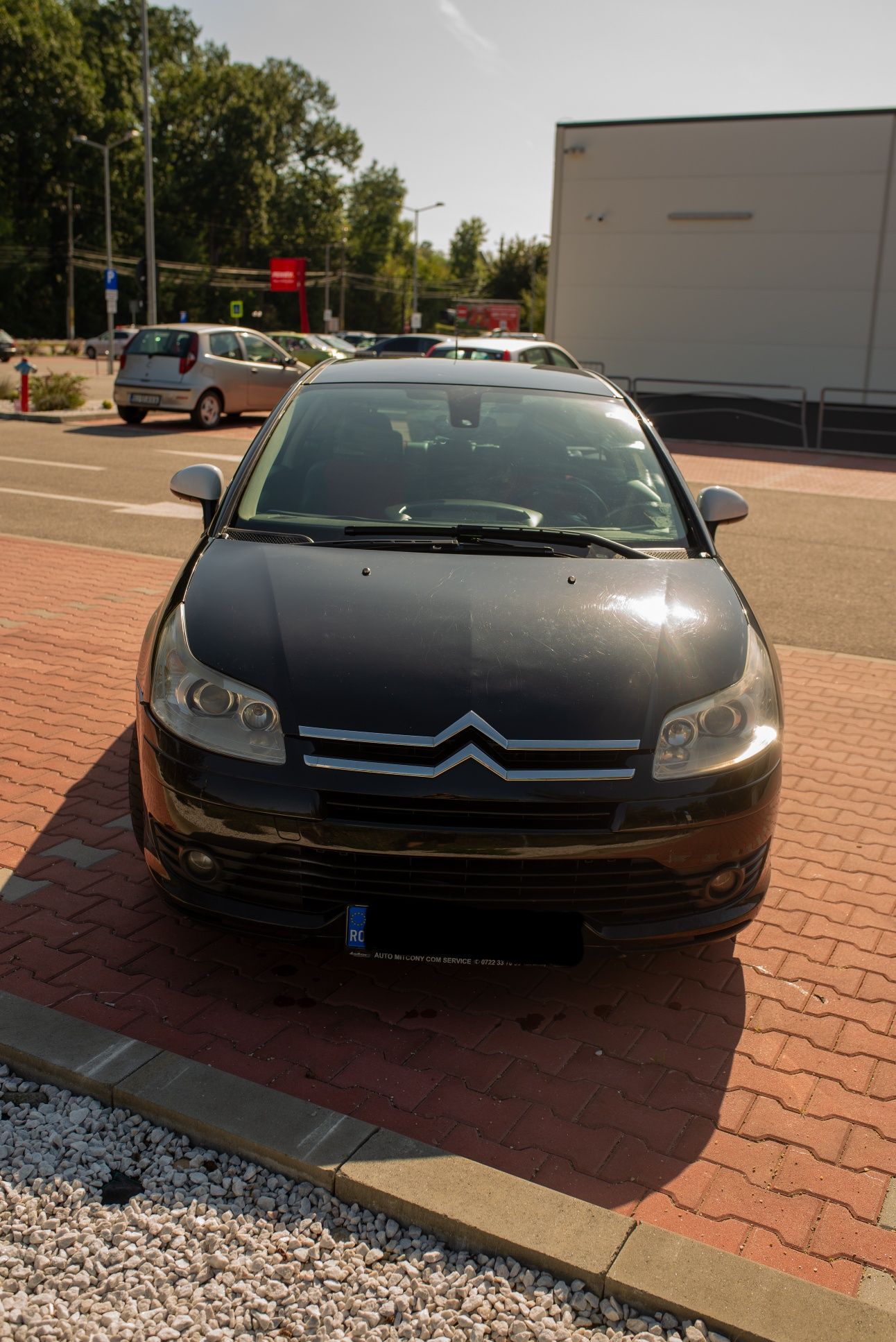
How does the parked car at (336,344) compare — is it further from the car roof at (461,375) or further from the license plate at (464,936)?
the license plate at (464,936)

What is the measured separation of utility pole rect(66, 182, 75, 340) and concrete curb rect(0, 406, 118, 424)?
54.5m

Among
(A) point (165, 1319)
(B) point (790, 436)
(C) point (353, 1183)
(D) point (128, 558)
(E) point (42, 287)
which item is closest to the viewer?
(A) point (165, 1319)

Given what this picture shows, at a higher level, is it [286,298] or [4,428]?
[286,298]

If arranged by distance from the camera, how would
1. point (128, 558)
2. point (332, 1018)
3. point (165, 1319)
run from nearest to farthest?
point (165, 1319)
point (332, 1018)
point (128, 558)

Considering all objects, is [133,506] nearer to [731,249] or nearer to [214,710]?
[214,710]

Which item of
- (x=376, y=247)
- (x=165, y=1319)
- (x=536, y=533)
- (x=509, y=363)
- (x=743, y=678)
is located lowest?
(x=165, y=1319)

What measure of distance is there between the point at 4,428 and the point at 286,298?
8023 centimetres

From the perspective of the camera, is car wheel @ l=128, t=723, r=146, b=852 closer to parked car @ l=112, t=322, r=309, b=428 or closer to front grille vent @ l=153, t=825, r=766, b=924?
front grille vent @ l=153, t=825, r=766, b=924

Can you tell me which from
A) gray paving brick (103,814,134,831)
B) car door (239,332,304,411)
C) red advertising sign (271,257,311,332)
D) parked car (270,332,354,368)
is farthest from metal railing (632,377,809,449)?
red advertising sign (271,257,311,332)

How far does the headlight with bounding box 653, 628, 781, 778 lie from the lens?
3.06m

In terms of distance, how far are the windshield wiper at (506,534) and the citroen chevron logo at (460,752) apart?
1059 millimetres

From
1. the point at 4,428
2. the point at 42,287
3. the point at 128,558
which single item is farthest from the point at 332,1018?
the point at 42,287

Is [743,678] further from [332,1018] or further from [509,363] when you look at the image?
[509,363]

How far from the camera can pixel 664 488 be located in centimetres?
436
